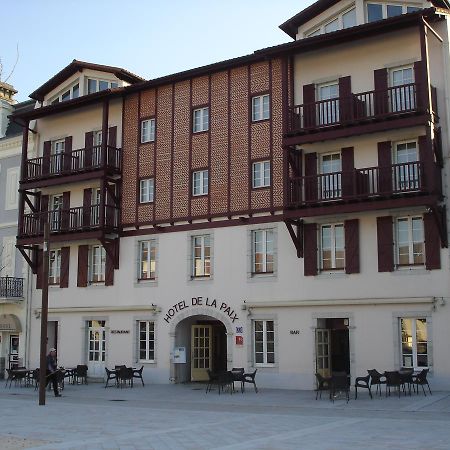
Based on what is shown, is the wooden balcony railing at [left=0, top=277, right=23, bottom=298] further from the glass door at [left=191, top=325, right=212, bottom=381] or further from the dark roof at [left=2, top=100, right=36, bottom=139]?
the glass door at [left=191, top=325, right=212, bottom=381]

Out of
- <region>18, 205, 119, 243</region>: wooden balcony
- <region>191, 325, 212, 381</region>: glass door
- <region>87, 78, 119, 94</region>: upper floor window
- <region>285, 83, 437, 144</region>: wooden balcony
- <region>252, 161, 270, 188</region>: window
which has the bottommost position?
<region>191, 325, 212, 381</region>: glass door

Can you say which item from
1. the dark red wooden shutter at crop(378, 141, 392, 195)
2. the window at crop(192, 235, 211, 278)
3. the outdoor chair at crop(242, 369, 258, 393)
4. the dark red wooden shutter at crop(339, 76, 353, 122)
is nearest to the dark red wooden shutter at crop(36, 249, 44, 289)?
the window at crop(192, 235, 211, 278)

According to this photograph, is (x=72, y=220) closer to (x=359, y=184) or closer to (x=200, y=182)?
(x=200, y=182)

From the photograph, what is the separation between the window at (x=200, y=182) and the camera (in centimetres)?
2864

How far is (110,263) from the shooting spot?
3070 centimetres

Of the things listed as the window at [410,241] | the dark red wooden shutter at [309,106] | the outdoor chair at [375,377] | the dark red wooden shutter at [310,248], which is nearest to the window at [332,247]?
the dark red wooden shutter at [310,248]

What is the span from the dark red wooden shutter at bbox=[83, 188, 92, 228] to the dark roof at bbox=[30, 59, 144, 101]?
5326mm

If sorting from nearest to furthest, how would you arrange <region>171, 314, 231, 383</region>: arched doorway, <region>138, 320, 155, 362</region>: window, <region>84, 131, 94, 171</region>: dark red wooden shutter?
1. <region>171, 314, 231, 383</region>: arched doorway
2. <region>138, 320, 155, 362</region>: window
3. <region>84, 131, 94, 171</region>: dark red wooden shutter

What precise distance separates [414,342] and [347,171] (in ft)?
19.6

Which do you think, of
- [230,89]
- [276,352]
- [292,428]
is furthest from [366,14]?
[292,428]

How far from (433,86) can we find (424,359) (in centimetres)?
897

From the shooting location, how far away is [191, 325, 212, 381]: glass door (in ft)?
96.6

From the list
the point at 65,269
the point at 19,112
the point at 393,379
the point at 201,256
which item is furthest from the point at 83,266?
the point at 393,379

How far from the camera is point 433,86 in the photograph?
944 inches
